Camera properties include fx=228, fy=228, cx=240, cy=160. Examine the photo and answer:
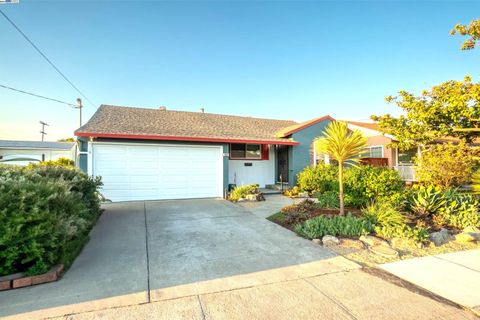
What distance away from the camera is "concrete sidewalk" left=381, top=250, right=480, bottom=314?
2.78m

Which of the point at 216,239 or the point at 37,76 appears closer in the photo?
the point at 216,239

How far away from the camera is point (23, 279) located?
117 inches

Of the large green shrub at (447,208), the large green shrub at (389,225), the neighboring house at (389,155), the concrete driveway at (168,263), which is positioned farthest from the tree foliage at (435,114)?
the concrete driveway at (168,263)

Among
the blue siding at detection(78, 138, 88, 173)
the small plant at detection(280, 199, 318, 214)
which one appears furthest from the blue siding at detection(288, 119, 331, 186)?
the blue siding at detection(78, 138, 88, 173)

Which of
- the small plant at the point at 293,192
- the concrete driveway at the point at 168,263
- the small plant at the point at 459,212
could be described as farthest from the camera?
the small plant at the point at 293,192

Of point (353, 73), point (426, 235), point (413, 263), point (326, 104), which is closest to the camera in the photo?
point (413, 263)

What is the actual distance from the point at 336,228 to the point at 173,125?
8879 mm

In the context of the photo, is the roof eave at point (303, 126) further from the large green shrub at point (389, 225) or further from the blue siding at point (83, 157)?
the blue siding at point (83, 157)

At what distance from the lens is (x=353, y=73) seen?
11.8 m

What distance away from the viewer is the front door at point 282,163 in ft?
41.1

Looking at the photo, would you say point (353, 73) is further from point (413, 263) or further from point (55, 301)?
point (55, 301)

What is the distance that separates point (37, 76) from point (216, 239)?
12.2 m

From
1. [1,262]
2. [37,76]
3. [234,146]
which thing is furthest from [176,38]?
[1,262]

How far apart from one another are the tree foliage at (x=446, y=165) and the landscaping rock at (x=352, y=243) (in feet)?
17.8
